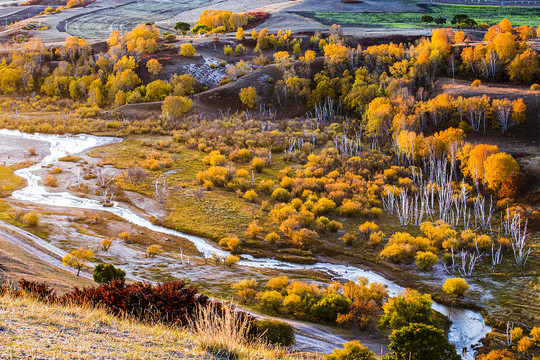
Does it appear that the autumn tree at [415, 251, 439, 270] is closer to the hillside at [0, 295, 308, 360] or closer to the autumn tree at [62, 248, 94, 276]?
the hillside at [0, 295, 308, 360]

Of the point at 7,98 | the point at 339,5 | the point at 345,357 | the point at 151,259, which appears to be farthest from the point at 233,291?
the point at 339,5

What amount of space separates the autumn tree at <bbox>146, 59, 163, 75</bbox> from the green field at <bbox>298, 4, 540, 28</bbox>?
201ft

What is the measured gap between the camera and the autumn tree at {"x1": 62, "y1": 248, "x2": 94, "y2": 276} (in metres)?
28.8

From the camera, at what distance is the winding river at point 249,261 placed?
25188 millimetres

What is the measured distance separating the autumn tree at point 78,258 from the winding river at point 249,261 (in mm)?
8947

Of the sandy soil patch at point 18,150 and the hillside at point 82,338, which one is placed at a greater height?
the hillside at point 82,338

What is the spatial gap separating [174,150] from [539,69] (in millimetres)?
57911

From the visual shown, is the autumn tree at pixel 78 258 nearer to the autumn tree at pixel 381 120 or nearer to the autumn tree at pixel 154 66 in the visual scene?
the autumn tree at pixel 381 120

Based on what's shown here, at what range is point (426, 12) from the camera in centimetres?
15262

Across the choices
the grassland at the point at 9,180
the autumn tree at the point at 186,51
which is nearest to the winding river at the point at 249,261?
the grassland at the point at 9,180

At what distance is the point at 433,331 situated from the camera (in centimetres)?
1842

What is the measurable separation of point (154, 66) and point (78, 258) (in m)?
75.0

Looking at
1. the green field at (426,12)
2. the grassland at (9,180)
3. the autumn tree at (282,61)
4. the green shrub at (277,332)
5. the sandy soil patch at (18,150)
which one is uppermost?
the green field at (426,12)

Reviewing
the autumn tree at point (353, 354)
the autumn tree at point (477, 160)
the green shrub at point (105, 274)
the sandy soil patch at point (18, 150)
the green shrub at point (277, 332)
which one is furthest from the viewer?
the sandy soil patch at point (18, 150)
